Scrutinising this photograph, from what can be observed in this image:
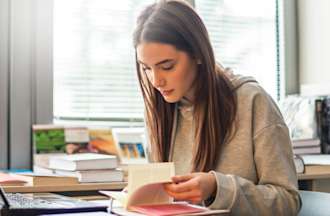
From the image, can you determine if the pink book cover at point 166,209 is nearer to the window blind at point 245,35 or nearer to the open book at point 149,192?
the open book at point 149,192

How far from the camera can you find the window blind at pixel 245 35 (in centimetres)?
287

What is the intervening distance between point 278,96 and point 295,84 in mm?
109

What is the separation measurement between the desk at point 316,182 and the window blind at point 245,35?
0.84 m

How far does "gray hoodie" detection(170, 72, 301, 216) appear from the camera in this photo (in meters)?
1.40

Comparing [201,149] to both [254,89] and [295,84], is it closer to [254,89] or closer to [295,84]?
[254,89]

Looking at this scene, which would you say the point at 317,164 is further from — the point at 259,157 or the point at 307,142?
the point at 259,157

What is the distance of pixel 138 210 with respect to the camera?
114 cm

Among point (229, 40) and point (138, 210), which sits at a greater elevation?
point (229, 40)

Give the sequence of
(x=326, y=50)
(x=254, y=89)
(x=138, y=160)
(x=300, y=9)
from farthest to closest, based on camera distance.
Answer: (x=300, y=9)
(x=326, y=50)
(x=138, y=160)
(x=254, y=89)

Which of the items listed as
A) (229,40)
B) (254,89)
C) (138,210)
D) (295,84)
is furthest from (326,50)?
(138,210)

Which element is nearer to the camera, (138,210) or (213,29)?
(138,210)

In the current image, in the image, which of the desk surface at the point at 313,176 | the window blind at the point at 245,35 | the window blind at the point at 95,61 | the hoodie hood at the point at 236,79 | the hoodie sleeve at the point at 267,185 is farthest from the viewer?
the window blind at the point at 245,35

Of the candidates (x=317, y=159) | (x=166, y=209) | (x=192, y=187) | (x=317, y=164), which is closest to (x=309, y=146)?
(x=317, y=159)

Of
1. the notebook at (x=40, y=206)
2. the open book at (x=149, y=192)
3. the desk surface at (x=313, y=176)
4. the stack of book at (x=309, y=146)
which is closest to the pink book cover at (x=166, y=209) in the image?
the open book at (x=149, y=192)
